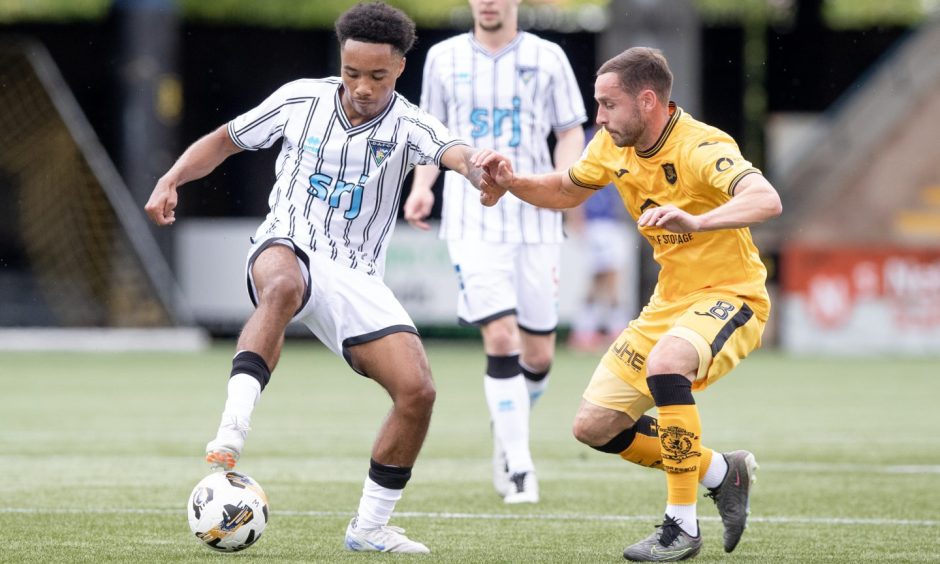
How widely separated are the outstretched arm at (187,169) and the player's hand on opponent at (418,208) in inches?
64.5

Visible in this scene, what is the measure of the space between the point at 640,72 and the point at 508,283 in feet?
6.78

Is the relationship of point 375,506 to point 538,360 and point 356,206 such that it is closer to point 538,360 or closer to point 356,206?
point 356,206

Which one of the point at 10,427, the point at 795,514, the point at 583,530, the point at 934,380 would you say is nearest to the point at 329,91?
the point at 583,530

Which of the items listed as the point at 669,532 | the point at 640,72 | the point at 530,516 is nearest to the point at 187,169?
the point at 640,72

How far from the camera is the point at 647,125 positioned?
222 inches

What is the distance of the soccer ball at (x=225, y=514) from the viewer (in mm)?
5066

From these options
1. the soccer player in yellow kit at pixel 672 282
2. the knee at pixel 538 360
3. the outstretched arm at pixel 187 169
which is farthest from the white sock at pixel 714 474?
the outstretched arm at pixel 187 169

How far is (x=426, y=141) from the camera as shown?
18.7 ft

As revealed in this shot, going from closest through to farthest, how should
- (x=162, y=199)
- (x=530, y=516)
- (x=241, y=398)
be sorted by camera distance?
1. (x=241, y=398)
2. (x=162, y=199)
3. (x=530, y=516)

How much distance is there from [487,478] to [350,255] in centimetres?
253

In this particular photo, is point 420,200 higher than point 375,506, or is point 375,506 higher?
point 420,200

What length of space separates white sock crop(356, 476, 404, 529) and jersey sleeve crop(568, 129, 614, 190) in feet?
4.65

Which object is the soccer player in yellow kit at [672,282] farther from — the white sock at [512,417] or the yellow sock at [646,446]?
the white sock at [512,417]

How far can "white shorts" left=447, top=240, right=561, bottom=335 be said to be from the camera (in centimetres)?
733
